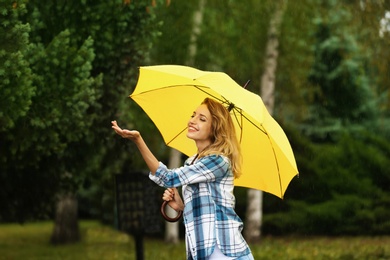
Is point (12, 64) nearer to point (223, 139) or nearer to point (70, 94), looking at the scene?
point (70, 94)

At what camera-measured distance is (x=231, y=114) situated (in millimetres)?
6262

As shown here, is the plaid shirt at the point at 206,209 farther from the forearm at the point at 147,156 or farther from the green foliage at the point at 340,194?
the green foliage at the point at 340,194

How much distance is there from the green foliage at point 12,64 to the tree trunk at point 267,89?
11.5 metres

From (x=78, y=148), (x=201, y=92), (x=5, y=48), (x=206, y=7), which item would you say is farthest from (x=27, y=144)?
(x=206, y=7)

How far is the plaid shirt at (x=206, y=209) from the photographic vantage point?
516cm

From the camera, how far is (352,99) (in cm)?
2858

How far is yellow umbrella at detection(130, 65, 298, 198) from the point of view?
5.77 metres

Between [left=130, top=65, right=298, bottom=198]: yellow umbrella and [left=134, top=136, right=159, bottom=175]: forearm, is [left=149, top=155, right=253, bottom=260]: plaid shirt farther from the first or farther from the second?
[left=130, top=65, right=298, bottom=198]: yellow umbrella

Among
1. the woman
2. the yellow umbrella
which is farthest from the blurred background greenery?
the woman

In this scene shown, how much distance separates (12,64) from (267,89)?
40.8 feet

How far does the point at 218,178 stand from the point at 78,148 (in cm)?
937

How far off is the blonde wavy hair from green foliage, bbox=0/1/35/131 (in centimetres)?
439

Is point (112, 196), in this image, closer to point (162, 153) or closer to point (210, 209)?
point (162, 153)

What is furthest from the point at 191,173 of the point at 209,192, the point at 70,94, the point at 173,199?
the point at 70,94
